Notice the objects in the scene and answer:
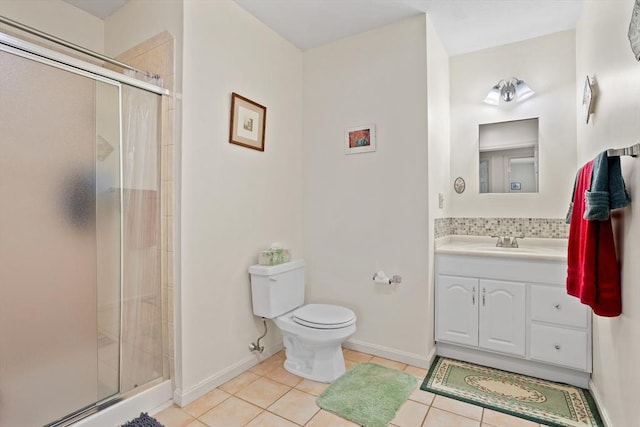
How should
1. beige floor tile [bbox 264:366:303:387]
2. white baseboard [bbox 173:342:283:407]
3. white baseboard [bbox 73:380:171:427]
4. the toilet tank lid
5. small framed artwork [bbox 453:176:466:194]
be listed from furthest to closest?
small framed artwork [bbox 453:176:466:194] → the toilet tank lid → beige floor tile [bbox 264:366:303:387] → white baseboard [bbox 173:342:283:407] → white baseboard [bbox 73:380:171:427]

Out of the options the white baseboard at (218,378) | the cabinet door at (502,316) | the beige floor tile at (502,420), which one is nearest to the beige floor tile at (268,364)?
the white baseboard at (218,378)

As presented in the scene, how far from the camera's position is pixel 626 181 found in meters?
1.42

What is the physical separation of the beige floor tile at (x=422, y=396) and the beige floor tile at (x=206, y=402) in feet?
3.65

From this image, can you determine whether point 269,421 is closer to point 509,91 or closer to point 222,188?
point 222,188

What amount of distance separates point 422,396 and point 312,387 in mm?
670

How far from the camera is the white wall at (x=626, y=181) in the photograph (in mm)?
1288

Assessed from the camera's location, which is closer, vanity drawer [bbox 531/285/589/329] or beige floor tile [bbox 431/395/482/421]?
beige floor tile [bbox 431/395/482/421]

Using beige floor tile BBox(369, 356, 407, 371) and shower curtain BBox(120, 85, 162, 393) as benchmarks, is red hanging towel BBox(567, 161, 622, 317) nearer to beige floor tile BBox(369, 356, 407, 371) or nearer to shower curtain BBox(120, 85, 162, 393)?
beige floor tile BBox(369, 356, 407, 371)

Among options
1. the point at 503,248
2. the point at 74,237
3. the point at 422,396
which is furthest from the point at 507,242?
the point at 74,237

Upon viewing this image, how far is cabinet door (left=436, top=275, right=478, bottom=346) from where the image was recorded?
2.34 meters

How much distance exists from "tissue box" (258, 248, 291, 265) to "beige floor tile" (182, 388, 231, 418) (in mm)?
842

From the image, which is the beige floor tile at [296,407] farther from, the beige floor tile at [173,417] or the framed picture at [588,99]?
the framed picture at [588,99]

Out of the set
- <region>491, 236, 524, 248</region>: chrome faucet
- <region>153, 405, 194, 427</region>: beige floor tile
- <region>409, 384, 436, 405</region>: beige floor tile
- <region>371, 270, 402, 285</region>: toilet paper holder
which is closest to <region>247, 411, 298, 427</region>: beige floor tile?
<region>153, 405, 194, 427</region>: beige floor tile

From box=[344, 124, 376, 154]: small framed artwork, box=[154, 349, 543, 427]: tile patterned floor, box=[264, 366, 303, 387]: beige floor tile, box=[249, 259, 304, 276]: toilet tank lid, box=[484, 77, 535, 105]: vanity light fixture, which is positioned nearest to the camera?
box=[154, 349, 543, 427]: tile patterned floor
